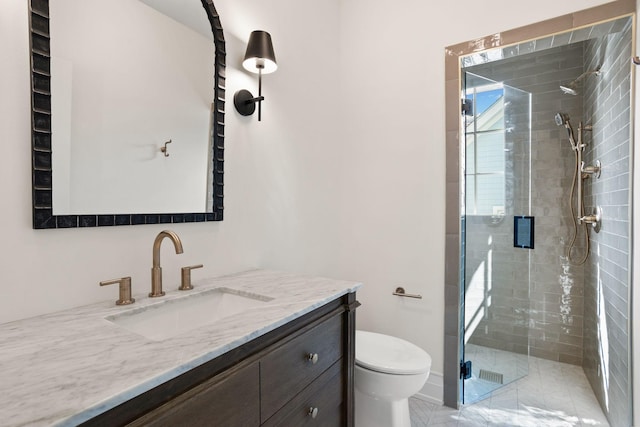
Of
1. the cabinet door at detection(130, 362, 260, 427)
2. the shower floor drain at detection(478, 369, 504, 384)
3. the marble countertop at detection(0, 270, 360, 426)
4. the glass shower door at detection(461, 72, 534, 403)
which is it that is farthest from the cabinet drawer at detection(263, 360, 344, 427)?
the shower floor drain at detection(478, 369, 504, 384)

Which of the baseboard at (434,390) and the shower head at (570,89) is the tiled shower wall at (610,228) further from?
the baseboard at (434,390)

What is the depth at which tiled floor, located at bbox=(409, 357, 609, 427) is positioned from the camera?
185cm

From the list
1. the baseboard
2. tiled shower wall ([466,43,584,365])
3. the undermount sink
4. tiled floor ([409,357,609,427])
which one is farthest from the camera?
tiled shower wall ([466,43,584,365])

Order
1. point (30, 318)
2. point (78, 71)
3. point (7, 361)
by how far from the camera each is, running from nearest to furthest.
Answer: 1. point (7, 361)
2. point (30, 318)
3. point (78, 71)

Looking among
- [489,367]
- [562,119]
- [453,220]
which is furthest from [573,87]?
[489,367]

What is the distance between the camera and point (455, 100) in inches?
76.9

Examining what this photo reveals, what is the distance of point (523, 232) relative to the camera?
241 centimetres

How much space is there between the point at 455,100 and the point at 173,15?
1522 mm

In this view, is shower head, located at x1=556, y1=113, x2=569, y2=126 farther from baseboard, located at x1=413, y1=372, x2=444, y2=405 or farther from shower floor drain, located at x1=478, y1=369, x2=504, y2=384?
baseboard, located at x1=413, y1=372, x2=444, y2=405

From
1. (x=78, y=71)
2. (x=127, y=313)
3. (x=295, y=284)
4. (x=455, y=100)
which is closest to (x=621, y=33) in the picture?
(x=455, y=100)

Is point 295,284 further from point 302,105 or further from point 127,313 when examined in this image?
point 302,105

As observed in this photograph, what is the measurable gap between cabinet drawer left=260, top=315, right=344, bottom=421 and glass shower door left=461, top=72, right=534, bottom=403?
117 centimetres

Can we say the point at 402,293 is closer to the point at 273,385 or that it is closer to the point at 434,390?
the point at 434,390

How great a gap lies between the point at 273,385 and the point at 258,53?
52.3 inches
